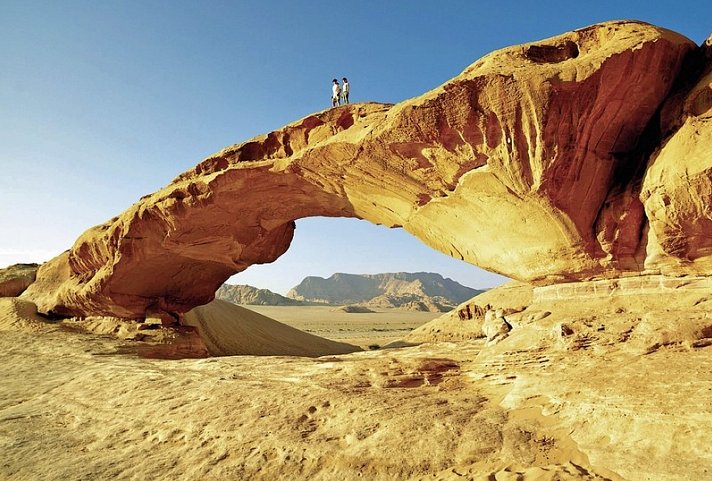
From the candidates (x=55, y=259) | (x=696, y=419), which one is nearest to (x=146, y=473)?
(x=696, y=419)

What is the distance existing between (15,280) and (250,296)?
202 ft

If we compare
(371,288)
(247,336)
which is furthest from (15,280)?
(371,288)

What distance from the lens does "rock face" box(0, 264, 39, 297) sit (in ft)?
47.6

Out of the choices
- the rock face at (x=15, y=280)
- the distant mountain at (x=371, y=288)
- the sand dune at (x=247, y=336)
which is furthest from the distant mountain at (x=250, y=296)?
the rock face at (x=15, y=280)

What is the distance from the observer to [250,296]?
75188mm

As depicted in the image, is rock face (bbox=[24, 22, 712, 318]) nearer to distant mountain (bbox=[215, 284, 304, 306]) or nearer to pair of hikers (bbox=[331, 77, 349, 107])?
pair of hikers (bbox=[331, 77, 349, 107])

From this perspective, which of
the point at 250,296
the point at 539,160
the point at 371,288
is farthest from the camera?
the point at 371,288

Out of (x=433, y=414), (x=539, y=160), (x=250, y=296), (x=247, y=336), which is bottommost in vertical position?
(x=250, y=296)

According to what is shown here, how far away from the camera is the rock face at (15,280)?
14508mm

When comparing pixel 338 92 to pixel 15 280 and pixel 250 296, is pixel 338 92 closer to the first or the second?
pixel 15 280

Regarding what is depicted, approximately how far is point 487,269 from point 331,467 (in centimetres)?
454

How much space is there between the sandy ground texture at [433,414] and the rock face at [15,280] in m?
9.52

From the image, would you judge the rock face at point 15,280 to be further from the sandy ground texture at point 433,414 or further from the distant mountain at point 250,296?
the distant mountain at point 250,296

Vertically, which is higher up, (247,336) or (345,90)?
(345,90)
